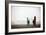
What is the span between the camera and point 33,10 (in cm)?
110

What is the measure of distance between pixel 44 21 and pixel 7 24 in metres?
0.56

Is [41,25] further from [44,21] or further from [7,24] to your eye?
[7,24]

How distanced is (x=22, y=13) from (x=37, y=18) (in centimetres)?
24

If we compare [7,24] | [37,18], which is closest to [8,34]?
[7,24]

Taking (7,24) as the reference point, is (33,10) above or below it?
above

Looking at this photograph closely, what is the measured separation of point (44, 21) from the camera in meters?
1.13

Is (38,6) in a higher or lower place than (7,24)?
higher

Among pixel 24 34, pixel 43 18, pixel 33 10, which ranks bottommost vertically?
pixel 24 34
